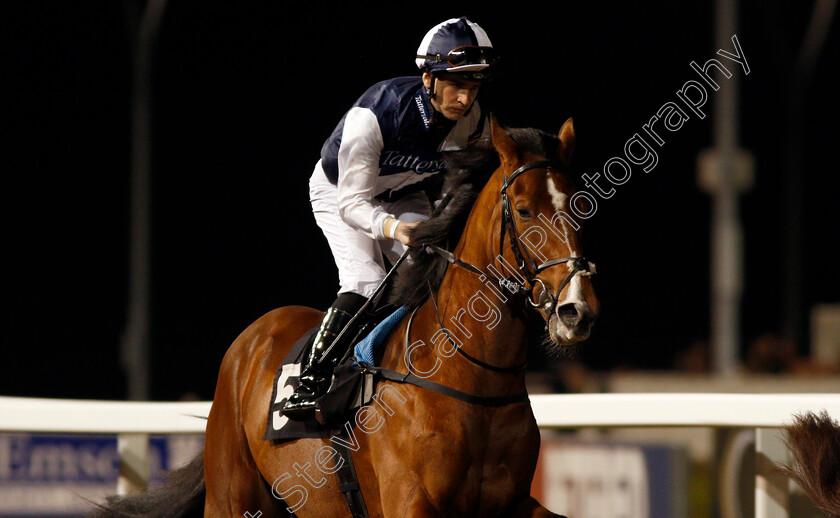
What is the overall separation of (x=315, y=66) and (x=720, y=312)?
4.69 metres

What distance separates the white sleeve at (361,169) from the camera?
3.50 metres

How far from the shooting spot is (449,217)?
3389 millimetres

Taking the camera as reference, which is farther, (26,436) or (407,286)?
(26,436)

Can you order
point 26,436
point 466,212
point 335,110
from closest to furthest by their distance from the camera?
1. point 466,212
2. point 26,436
3. point 335,110

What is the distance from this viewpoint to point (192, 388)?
11.6 metres

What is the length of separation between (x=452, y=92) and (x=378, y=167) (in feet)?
1.17

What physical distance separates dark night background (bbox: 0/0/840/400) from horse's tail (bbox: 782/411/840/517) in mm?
7196

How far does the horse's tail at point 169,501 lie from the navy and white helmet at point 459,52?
6.63ft

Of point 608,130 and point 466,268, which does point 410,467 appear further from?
point 608,130

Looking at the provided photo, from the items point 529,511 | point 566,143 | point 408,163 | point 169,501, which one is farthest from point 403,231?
point 169,501

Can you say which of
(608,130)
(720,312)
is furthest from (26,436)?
(608,130)

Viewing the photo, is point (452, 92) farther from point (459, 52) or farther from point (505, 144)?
point (505, 144)

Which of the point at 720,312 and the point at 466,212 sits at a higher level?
the point at 720,312

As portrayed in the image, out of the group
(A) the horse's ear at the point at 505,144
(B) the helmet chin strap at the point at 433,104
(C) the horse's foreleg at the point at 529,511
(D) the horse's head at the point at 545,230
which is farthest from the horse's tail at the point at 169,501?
(A) the horse's ear at the point at 505,144
